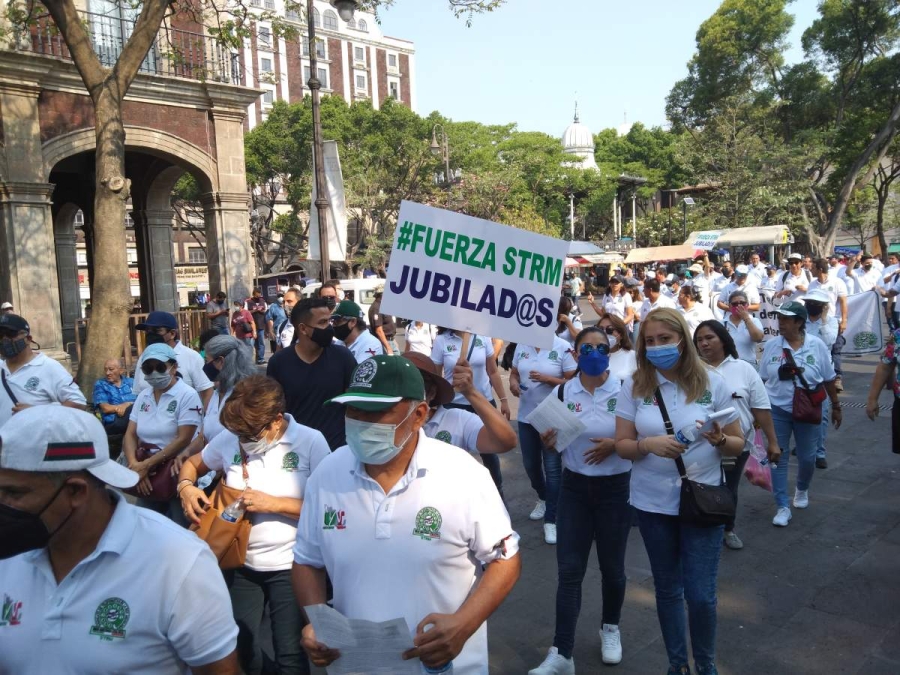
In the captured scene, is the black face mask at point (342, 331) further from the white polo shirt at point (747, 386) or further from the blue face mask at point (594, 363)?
the white polo shirt at point (747, 386)

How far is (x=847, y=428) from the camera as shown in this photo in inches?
338

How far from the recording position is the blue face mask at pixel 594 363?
416 cm

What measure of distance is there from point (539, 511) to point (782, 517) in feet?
6.29

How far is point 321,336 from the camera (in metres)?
4.52

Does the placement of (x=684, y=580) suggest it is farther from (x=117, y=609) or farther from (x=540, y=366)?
(x=540, y=366)

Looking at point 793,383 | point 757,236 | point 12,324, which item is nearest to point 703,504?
point 793,383

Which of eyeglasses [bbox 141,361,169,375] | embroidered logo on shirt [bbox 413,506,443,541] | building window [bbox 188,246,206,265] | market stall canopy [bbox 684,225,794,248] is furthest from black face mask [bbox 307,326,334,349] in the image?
building window [bbox 188,246,206,265]

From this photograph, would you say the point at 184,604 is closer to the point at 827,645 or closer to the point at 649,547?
the point at 649,547

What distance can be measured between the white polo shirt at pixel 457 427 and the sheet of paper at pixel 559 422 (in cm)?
64

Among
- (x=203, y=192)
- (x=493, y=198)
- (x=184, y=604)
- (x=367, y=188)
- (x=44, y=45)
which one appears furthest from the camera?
(x=493, y=198)

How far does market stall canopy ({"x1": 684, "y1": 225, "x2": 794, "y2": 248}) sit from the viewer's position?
94.8 feet

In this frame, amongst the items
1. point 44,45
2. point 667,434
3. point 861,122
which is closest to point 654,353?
point 667,434

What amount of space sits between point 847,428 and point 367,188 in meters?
33.6

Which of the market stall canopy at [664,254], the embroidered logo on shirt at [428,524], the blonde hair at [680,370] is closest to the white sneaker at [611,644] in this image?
the blonde hair at [680,370]
